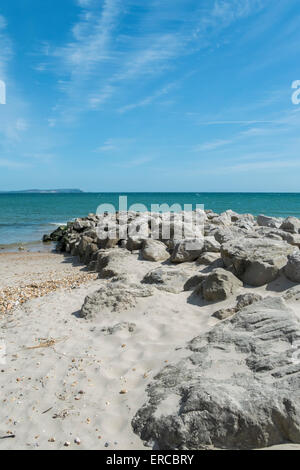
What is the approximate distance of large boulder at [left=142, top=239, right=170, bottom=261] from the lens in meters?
10.0

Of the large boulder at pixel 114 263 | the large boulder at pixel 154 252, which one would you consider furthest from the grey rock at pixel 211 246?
the large boulder at pixel 114 263

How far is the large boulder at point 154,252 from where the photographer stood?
32.9 ft

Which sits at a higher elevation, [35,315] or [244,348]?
[244,348]

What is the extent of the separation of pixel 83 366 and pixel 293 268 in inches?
160

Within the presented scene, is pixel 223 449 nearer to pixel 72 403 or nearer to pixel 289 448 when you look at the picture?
pixel 289 448

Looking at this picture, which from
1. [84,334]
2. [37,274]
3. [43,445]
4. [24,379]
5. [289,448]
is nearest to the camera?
[289,448]

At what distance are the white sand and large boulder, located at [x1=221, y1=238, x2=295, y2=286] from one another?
109 cm

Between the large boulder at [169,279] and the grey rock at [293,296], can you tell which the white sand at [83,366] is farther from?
the grey rock at [293,296]

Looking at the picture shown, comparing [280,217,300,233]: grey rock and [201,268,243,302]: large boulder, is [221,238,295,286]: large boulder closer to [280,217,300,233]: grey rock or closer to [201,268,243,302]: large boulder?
[201,268,243,302]: large boulder

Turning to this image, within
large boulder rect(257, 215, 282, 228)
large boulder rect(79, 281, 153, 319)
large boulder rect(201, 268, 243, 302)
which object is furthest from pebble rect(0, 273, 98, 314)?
large boulder rect(257, 215, 282, 228)

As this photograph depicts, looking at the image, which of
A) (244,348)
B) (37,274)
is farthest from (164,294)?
(37,274)

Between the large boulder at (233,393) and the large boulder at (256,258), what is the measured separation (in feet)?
7.77
